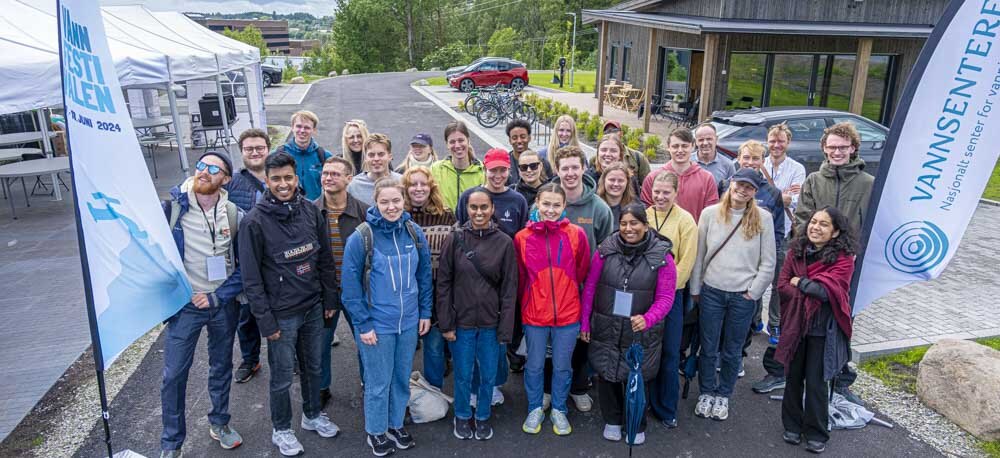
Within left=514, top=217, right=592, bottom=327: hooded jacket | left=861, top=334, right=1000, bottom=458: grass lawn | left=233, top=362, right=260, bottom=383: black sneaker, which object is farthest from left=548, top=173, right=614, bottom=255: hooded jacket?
left=233, top=362, right=260, bottom=383: black sneaker

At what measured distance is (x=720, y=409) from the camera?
4488 mm

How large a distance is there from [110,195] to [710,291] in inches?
144

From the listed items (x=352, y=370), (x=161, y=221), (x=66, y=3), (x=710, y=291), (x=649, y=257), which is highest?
(x=66, y=3)

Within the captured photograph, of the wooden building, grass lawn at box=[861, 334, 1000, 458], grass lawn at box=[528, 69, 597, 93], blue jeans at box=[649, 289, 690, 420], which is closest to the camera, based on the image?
blue jeans at box=[649, 289, 690, 420]

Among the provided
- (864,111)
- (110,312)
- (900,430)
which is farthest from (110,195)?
(864,111)

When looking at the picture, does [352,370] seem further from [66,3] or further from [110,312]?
[66,3]

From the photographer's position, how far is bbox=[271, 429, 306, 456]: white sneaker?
406 centimetres

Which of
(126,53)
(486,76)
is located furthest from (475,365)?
(486,76)

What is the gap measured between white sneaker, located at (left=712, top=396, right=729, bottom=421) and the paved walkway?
164cm

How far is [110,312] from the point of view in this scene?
3.31 meters

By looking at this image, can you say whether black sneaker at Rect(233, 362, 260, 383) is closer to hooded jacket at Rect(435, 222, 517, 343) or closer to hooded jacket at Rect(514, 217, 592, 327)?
hooded jacket at Rect(435, 222, 517, 343)

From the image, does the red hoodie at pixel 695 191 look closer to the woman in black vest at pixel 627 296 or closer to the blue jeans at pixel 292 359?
the woman in black vest at pixel 627 296

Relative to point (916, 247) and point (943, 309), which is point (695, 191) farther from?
point (943, 309)

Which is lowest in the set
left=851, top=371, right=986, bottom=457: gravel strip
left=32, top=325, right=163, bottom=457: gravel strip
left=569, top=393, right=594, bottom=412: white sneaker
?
left=851, top=371, right=986, bottom=457: gravel strip
